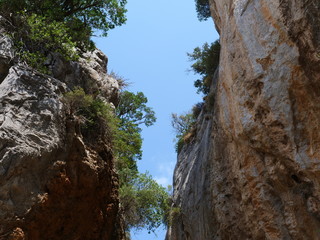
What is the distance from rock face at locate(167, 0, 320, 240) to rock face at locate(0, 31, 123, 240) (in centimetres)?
465

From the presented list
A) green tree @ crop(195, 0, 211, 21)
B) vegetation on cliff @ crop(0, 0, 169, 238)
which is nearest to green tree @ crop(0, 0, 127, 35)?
vegetation on cliff @ crop(0, 0, 169, 238)

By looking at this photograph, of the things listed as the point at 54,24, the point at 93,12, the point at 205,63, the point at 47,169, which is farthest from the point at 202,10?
the point at 47,169

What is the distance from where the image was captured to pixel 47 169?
1170 centimetres

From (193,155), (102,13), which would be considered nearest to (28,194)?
(102,13)

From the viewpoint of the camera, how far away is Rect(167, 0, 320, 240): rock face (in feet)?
40.4

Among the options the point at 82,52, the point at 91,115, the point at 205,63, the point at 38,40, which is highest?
the point at 205,63

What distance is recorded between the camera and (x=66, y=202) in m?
12.3

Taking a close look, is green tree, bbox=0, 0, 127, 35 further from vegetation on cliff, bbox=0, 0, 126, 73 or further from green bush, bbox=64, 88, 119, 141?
green bush, bbox=64, 88, 119, 141

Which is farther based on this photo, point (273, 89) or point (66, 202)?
point (273, 89)

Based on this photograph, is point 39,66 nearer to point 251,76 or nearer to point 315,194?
point 251,76

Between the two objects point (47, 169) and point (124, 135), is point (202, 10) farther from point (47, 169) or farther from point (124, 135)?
point (47, 169)

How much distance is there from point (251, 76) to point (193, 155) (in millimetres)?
9116

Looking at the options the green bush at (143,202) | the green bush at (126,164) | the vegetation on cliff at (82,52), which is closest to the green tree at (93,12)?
the vegetation on cliff at (82,52)

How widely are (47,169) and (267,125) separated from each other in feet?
22.5
